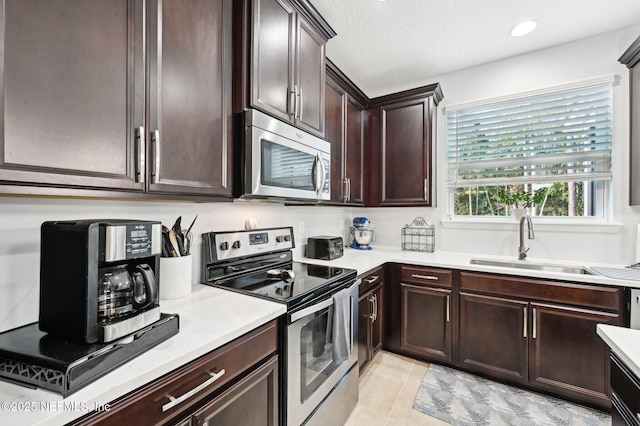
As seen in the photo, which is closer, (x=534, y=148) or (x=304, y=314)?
(x=304, y=314)

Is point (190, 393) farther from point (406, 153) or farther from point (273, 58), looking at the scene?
point (406, 153)

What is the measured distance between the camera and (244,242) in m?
1.75

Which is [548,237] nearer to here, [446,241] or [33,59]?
[446,241]

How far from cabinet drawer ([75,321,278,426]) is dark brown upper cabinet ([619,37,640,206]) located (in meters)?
2.79

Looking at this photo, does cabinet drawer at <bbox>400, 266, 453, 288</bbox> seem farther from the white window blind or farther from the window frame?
the white window blind

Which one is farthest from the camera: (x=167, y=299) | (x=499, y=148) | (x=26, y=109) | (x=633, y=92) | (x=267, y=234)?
(x=499, y=148)

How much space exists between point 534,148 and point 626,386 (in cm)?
219

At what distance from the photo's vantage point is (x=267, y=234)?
1934 millimetres

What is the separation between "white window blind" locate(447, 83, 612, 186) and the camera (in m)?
2.26

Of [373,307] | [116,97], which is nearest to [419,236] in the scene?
[373,307]

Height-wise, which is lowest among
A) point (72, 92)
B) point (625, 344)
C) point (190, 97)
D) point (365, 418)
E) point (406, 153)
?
point (365, 418)

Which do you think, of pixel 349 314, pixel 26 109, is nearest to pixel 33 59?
pixel 26 109

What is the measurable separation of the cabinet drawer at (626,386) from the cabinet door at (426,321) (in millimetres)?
1308

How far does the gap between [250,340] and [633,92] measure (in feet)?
10.4
